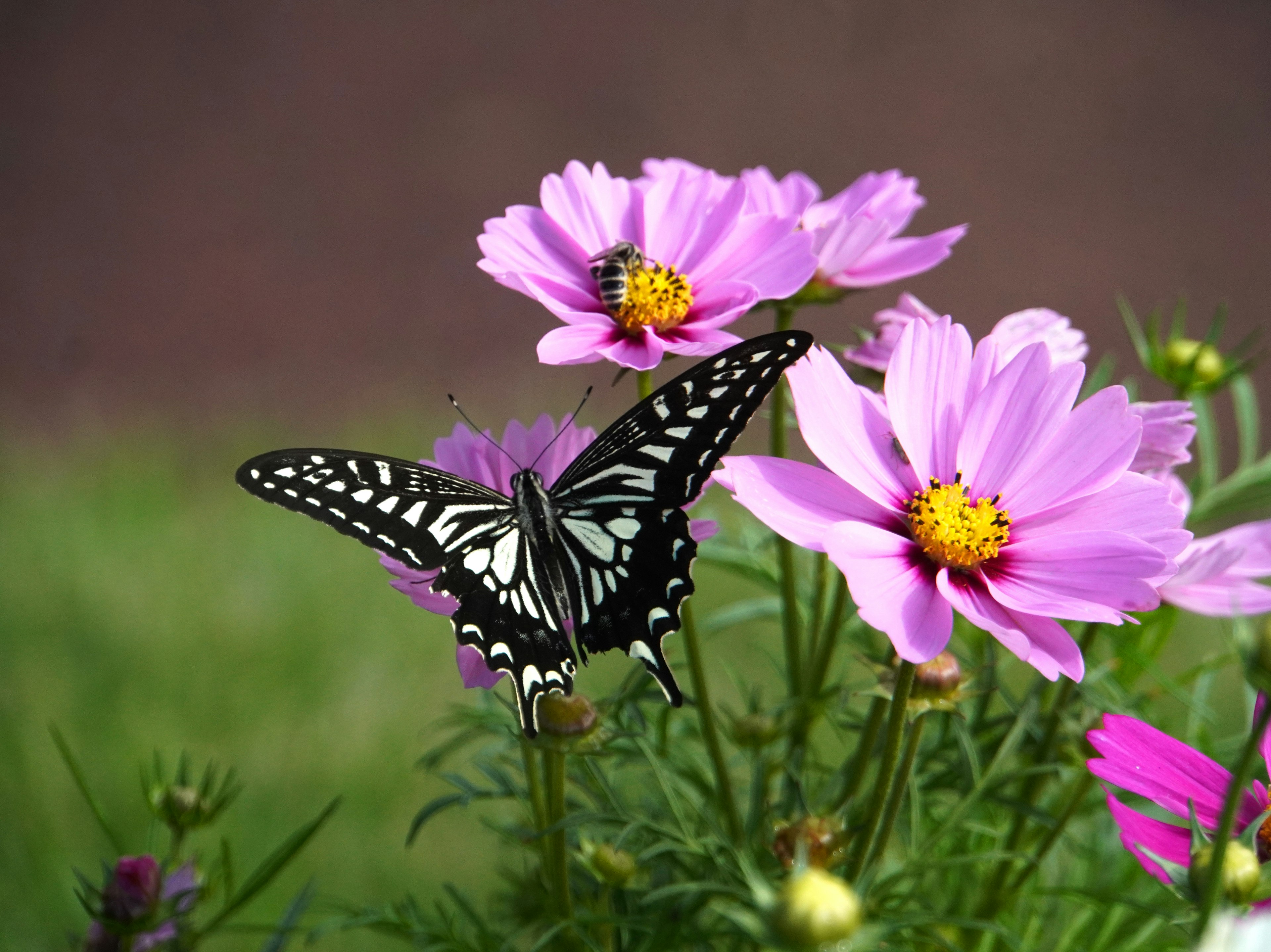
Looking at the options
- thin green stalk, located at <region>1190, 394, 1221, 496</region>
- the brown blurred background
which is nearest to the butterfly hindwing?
thin green stalk, located at <region>1190, 394, 1221, 496</region>

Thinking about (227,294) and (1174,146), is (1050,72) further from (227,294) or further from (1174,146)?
(227,294)

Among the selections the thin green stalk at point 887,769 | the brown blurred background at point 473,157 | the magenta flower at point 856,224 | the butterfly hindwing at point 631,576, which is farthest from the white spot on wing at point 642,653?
the brown blurred background at point 473,157

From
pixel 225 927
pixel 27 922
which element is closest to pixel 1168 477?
pixel 225 927

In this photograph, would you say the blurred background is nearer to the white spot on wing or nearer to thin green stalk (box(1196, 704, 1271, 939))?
the white spot on wing

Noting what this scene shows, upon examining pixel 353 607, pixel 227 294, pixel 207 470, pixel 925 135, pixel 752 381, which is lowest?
pixel 752 381

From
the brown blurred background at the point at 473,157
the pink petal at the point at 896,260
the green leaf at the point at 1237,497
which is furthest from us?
the brown blurred background at the point at 473,157

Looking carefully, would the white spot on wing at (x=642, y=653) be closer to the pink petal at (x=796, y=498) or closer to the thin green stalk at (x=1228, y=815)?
the pink petal at (x=796, y=498)

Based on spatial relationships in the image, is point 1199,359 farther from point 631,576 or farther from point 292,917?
point 292,917
